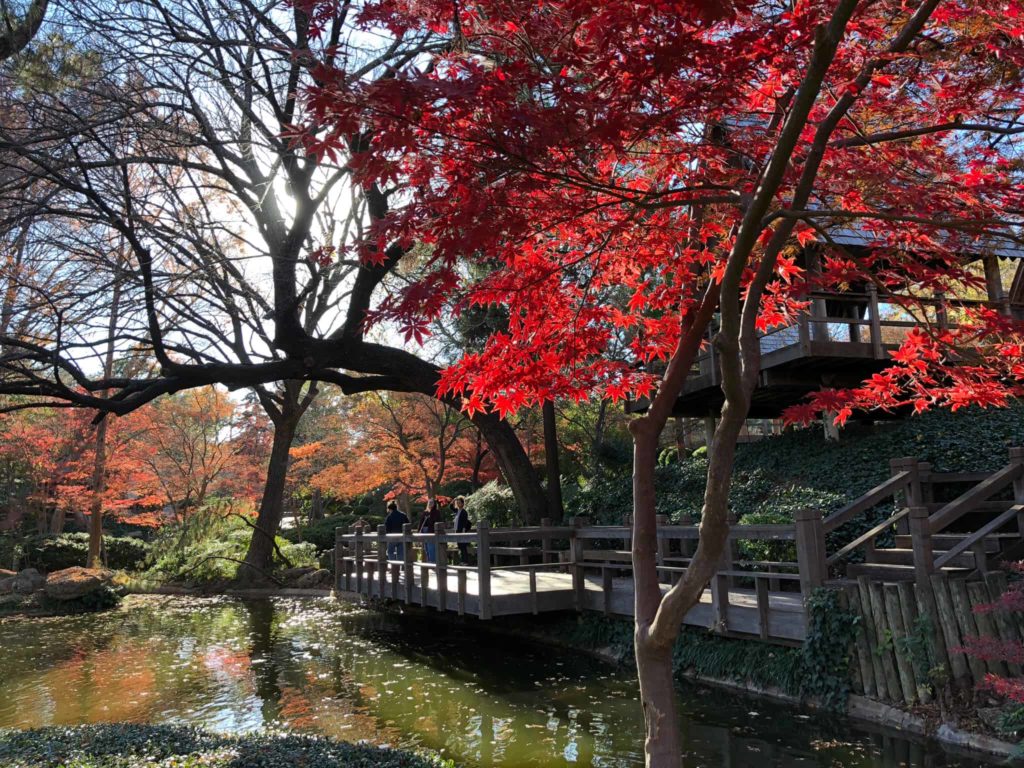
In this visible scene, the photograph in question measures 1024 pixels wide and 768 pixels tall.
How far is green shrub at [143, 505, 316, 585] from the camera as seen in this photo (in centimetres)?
2067

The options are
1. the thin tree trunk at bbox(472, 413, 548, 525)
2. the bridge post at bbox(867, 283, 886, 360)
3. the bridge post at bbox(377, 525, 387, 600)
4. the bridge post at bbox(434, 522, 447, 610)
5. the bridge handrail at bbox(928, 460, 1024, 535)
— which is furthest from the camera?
the thin tree trunk at bbox(472, 413, 548, 525)

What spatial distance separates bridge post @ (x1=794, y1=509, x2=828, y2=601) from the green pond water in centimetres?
118

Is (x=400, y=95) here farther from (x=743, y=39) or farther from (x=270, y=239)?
(x=270, y=239)

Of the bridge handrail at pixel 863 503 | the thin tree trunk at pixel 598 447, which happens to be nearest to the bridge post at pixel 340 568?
the thin tree trunk at pixel 598 447

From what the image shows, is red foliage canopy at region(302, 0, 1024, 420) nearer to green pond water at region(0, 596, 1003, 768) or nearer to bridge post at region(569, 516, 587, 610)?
green pond water at region(0, 596, 1003, 768)

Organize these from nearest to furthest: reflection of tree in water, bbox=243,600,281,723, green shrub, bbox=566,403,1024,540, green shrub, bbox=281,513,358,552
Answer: reflection of tree in water, bbox=243,600,281,723 < green shrub, bbox=566,403,1024,540 < green shrub, bbox=281,513,358,552

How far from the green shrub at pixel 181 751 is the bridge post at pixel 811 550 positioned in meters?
3.87

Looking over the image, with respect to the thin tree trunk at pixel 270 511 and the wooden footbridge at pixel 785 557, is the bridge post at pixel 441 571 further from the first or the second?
the thin tree trunk at pixel 270 511

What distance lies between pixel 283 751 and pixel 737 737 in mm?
3832

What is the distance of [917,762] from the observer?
18.4ft

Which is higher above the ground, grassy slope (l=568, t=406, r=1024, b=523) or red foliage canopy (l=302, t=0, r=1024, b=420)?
red foliage canopy (l=302, t=0, r=1024, b=420)

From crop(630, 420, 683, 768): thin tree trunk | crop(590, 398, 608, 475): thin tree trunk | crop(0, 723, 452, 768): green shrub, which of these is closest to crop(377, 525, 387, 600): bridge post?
crop(590, 398, 608, 475): thin tree trunk

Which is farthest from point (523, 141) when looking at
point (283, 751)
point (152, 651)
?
point (152, 651)

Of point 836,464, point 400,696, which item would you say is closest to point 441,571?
point 400,696
